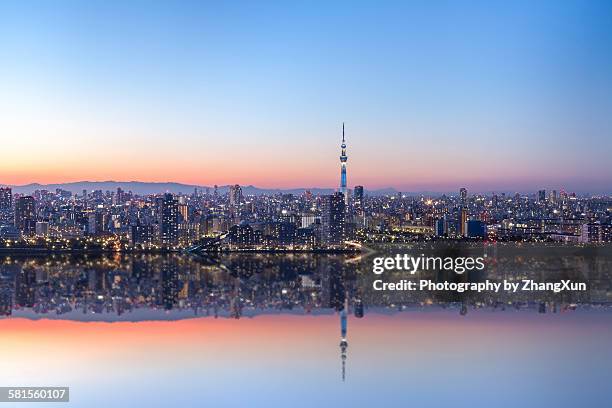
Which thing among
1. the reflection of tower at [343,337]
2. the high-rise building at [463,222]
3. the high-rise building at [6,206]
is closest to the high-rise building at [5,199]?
the high-rise building at [6,206]

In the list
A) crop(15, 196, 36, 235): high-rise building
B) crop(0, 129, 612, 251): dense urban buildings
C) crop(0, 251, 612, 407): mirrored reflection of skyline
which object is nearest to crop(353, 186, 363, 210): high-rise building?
crop(0, 129, 612, 251): dense urban buildings

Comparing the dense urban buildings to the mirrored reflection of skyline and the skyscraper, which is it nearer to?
the skyscraper

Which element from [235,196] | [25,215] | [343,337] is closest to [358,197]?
[235,196]

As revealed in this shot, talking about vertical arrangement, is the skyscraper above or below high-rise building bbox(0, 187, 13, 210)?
below

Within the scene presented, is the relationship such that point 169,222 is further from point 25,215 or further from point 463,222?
point 463,222

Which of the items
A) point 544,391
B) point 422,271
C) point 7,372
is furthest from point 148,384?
point 422,271
